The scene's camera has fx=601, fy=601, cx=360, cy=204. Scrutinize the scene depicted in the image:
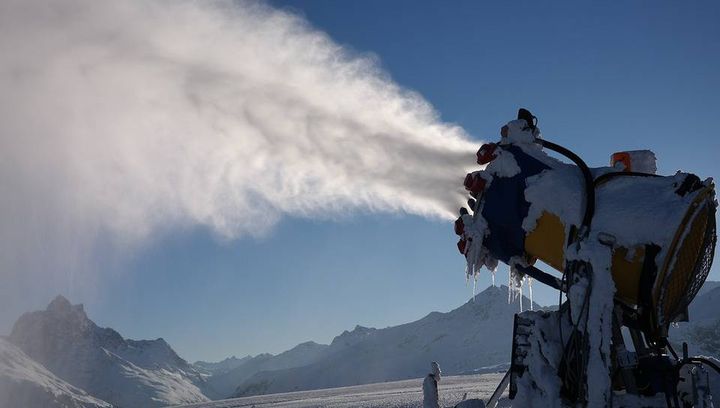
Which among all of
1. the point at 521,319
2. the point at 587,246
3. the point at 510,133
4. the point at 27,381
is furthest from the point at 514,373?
the point at 27,381

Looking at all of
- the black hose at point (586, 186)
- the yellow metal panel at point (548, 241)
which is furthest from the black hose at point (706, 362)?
the black hose at point (586, 186)

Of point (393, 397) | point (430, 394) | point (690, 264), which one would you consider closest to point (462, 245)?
point (430, 394)

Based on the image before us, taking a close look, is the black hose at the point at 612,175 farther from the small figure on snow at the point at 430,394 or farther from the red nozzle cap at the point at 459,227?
the small figure on snow at the point at 430,394

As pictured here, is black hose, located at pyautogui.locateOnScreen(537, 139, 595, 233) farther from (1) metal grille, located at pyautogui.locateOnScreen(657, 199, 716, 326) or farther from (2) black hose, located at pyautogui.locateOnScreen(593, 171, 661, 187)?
(1) metal grille, located at pyautogui.locateOnScreen(657, 199, 716, 326)

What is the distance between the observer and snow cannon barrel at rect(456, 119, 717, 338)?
5.68 metres

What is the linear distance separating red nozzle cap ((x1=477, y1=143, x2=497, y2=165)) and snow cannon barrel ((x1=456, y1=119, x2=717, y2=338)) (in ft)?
0.08

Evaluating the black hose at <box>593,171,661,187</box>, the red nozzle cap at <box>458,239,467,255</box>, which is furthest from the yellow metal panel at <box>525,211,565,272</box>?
the red nozzle cap at <box>458,239,467,255</box>

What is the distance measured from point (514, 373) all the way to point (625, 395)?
97 centimetres

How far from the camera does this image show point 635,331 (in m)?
6.38

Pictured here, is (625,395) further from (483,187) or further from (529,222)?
(483,187)

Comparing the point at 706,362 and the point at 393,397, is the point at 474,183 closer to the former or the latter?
the point at 706,362

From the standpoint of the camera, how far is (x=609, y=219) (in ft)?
19.2

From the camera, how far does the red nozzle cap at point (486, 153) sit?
6.88 m

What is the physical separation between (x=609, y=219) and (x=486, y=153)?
1.61 metres
